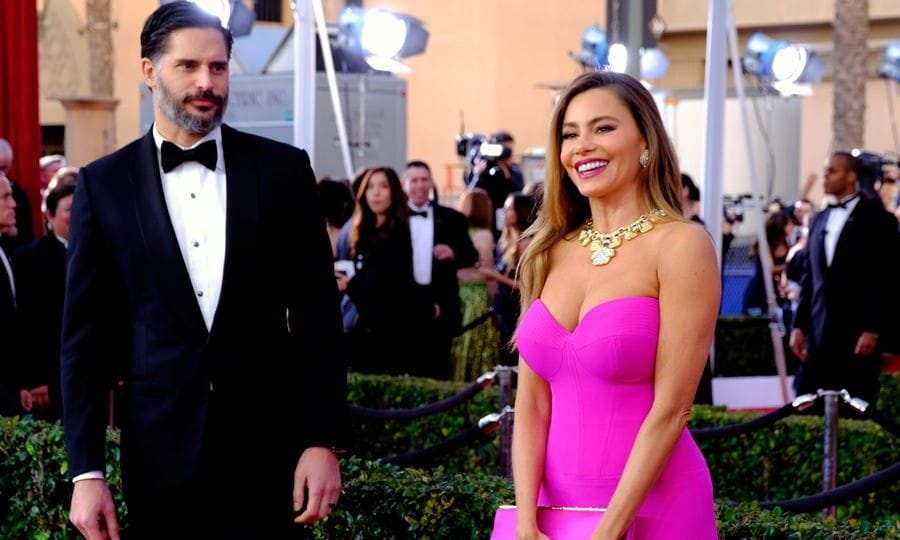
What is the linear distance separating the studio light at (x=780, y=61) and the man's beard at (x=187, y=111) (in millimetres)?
14158

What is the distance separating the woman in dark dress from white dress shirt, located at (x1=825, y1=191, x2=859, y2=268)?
2.42 m

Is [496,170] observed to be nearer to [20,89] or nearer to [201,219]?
[20,89]

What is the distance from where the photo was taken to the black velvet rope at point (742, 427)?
6.03 meters

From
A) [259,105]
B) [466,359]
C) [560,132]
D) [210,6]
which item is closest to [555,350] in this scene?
[560,132]

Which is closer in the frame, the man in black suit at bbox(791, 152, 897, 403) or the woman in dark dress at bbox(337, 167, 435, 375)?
the man in black suit at bbox(791, 152, 897, 403)

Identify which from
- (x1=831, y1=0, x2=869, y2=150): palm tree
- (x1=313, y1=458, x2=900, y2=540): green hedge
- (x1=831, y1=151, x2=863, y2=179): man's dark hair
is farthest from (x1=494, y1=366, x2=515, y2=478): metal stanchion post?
(x1=831, y1=0, x2=869, y2=150): palm tree

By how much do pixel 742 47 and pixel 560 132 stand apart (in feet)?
111

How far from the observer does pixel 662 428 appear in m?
2.91

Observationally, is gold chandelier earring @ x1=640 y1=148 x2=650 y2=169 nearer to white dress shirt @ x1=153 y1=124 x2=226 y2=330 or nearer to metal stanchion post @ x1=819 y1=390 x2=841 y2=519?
white dress shirt @ x1=153 y1=124 x2=226 y2=330

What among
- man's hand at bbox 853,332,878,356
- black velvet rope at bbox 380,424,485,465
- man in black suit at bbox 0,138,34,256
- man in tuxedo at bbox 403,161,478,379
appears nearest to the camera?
black velvet rope at bbox 380,424,485,465

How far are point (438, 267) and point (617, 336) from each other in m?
6.21

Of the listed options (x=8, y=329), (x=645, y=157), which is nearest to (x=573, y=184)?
(x=645, y=157)

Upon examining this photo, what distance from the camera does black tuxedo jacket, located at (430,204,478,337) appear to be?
9.13 meters

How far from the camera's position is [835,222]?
8.61 metres
